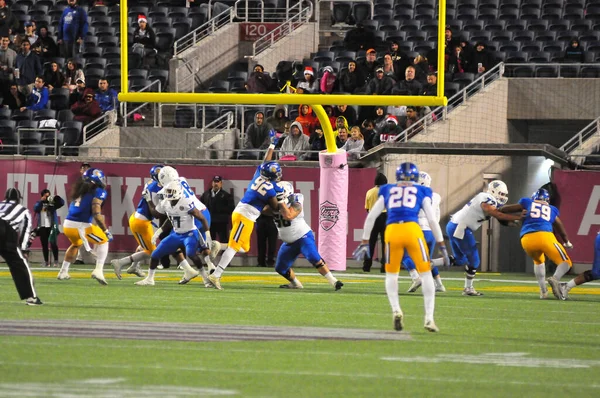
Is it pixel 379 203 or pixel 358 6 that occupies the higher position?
pixel 358 6

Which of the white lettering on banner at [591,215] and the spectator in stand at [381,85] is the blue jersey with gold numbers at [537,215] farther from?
the white lettering on banner at [591,215]

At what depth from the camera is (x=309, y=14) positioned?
20734 millimetres

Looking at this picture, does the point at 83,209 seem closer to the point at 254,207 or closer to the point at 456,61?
the point at 254,207

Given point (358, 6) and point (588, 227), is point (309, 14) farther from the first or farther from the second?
point (588, 227)

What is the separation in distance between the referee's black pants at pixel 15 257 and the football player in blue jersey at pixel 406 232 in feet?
11.5

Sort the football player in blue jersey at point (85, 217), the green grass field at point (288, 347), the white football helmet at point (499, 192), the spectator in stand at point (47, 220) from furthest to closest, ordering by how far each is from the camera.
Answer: the spectator in stand at point (47, 220) < the football player in blue jersey at point (85, 217) < the white football helmet at point (499, 192) < the green grass field at point (288, 347)

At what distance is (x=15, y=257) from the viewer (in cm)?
1194

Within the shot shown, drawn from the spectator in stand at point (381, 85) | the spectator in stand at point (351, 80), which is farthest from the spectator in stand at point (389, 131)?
the spectator in stand at point (381, 85)

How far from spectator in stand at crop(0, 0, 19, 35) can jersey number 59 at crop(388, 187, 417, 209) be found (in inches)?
659

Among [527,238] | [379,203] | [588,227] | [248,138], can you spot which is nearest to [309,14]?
[248,138]

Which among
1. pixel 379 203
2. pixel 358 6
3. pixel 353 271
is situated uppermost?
pixel 358 6

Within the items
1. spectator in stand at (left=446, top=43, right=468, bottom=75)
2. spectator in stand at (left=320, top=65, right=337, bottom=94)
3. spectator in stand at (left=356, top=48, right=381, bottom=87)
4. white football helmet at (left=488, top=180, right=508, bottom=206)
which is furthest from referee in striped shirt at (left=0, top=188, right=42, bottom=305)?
spectator in stand at (left=446, top=43, right=468, bottom=75)

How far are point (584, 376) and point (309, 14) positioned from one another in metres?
13.5

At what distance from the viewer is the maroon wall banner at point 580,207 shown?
67.6ft
